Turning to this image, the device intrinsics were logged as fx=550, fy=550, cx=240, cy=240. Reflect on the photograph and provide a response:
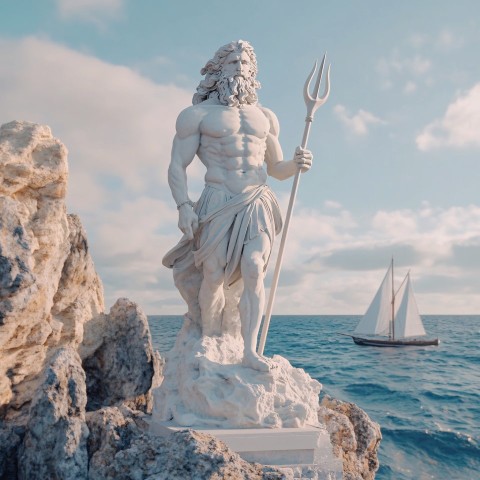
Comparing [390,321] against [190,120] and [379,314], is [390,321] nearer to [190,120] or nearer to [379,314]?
[379,314]

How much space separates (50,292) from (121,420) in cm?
163

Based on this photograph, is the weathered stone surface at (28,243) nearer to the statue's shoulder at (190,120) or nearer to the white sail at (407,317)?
the statue's shoulder at (190,120)

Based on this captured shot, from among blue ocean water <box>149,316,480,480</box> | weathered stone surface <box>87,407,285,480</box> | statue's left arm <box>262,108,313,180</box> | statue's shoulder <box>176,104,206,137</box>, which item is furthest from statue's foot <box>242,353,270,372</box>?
blue ocean water <box>149,316,480,480</box>

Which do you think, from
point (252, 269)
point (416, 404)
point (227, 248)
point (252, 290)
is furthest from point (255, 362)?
point (416, 404)

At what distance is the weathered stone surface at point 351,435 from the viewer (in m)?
5.56

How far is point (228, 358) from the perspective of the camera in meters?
5.09

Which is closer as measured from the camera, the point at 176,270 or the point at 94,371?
the point at 176,270

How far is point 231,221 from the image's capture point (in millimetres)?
5141

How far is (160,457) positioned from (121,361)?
253 centimetres

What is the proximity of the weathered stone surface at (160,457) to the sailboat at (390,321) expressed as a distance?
32655 mm

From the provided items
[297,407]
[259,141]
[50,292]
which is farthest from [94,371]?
[259,141]

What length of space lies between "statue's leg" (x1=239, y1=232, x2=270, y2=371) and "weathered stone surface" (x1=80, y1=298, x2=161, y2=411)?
1.67 meters

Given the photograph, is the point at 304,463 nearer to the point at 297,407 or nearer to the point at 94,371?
the point at 297,407

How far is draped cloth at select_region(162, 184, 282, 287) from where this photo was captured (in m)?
5.11
